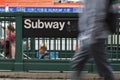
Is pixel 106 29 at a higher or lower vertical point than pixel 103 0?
lower

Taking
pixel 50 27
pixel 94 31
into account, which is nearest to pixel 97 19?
pixel 94 31

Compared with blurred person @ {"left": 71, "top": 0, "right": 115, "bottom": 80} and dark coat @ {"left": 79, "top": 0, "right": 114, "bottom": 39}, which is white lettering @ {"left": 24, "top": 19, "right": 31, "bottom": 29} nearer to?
blurred person @ {"left": 71, "top": 0, "right": 115, "bottom": 80}

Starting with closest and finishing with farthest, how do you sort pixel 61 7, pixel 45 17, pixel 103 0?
1. pixel 103 0
2. pixel 45 17
3. pixel 61 7

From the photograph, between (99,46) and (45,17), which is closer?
(99,46)

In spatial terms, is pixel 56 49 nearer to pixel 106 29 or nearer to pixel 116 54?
pixel 116 54

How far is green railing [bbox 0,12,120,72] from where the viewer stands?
31.5 ft

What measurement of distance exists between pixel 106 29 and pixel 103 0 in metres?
0.33

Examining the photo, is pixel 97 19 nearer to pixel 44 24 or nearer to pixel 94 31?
pixel 94 31

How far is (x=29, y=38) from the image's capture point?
31.9 feet

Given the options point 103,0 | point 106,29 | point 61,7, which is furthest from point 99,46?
point 61,7

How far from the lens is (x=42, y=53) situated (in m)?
9.59

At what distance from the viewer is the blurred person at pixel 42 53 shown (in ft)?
31.4

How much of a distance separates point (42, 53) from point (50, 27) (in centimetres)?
59

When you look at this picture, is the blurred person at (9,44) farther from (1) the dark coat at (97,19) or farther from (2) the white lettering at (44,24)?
(1) the dark coat at (97,19)
